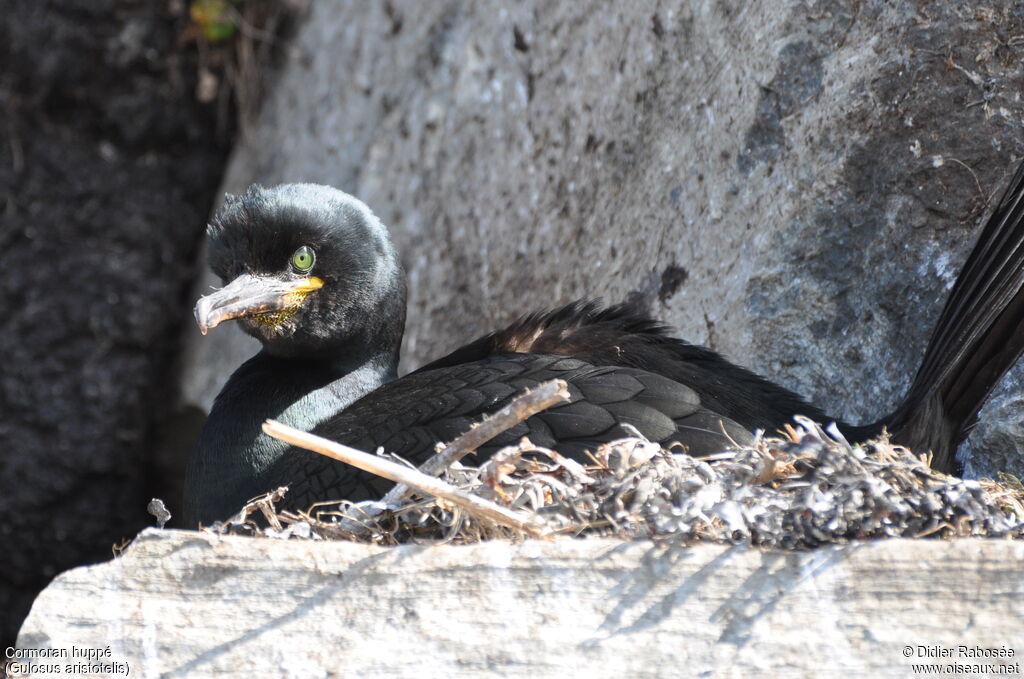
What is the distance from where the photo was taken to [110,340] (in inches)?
236

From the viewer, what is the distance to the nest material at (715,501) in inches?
77.4

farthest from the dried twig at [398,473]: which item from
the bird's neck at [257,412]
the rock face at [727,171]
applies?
the rock face at [727,171]

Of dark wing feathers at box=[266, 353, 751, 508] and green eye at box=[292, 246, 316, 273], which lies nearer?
dark wing feathers at box=[266, 353, 751, 508]

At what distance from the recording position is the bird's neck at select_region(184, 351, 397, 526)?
2.92 meters

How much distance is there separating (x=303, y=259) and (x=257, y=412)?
0.40 m

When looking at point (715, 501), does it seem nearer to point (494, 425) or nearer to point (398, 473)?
point (494, 425)

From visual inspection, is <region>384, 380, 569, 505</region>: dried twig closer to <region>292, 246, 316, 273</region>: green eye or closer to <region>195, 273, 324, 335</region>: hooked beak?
<region>195, 273, 324, 335</region>: hooked beak

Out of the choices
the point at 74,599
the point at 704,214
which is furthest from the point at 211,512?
the point at 704,214

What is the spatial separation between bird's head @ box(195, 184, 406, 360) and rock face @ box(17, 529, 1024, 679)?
1.11 meters

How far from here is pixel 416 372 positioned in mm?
3049

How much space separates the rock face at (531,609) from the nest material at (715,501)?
0.17 feet

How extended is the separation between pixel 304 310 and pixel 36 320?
3.20 meters

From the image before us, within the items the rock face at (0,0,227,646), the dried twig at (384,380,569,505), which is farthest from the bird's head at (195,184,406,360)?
the rock face at (0,0,227,646)

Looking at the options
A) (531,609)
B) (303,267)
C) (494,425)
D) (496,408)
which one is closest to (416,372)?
(303,267)
